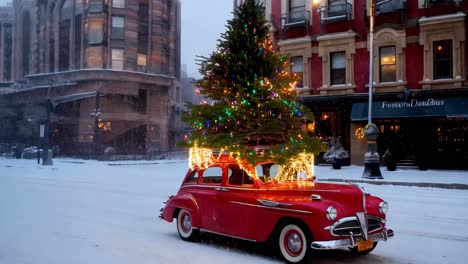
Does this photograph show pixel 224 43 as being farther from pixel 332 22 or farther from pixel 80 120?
pixel 80 120

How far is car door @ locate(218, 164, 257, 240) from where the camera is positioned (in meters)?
7.51

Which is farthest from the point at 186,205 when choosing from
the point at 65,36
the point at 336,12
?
the point at 65,36

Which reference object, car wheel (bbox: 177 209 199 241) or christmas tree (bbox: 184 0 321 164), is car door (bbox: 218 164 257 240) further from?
car wheel (bbox: 177 209 199 241)

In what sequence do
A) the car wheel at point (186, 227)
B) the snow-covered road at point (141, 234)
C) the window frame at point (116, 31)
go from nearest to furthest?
the snow-covered road at point (141, 234) → the car wheel at point (186, 227) → the window frame at point (116, 31)

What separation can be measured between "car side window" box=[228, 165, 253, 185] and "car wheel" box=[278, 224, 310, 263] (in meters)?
1.16

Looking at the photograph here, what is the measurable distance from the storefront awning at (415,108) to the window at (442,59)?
1.62 metres

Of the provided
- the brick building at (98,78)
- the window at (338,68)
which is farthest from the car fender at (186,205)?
the brick building at (98,78)

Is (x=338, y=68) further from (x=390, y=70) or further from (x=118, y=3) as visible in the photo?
(x=118, y=3)

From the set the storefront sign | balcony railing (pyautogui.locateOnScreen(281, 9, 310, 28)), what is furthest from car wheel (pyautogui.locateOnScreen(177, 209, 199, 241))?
balcony railing (pyautogui.locateOnScreen(281, 9, 310, 28))

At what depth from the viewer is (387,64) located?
1067 inches

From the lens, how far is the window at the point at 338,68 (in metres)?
28.6

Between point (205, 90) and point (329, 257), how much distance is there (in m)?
4.68

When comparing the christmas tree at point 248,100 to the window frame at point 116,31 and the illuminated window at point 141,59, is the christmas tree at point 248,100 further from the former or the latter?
the illuminated window at point 141,59

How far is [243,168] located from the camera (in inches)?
312
